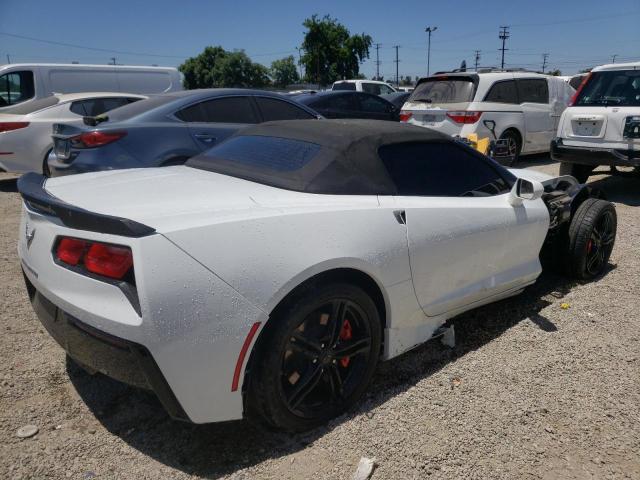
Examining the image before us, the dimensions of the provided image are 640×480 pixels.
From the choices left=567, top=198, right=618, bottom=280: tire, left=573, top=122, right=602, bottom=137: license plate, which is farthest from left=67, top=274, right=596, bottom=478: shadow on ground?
left=573, top=122, right=602, bottom=137: license plate

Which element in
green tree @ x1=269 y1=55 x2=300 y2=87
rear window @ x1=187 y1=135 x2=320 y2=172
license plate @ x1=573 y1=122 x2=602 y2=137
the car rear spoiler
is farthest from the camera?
green tree @ x1=269 y1=55 x2=300 y2=87

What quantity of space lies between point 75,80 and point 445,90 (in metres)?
7.66

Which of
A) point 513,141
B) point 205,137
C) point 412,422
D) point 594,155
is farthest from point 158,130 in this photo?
point 513,141

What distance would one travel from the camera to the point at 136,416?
95.9 inches

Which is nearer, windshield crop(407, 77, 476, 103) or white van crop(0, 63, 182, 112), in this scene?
windshield crop(407, 77, 476, 103)

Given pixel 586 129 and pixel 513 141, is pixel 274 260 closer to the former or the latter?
pixel 586 129

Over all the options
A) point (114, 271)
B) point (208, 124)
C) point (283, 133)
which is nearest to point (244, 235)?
point (114, 271)

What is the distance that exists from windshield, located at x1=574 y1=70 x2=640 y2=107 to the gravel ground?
4584 millimetres

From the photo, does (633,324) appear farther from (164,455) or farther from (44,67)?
(44,67)

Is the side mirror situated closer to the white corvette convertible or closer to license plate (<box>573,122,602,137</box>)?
the white corvette convertible

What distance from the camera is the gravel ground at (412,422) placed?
213 cm

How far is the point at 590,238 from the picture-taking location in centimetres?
395

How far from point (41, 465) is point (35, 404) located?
1.63 feet

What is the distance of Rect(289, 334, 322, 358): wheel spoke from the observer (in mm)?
2172
